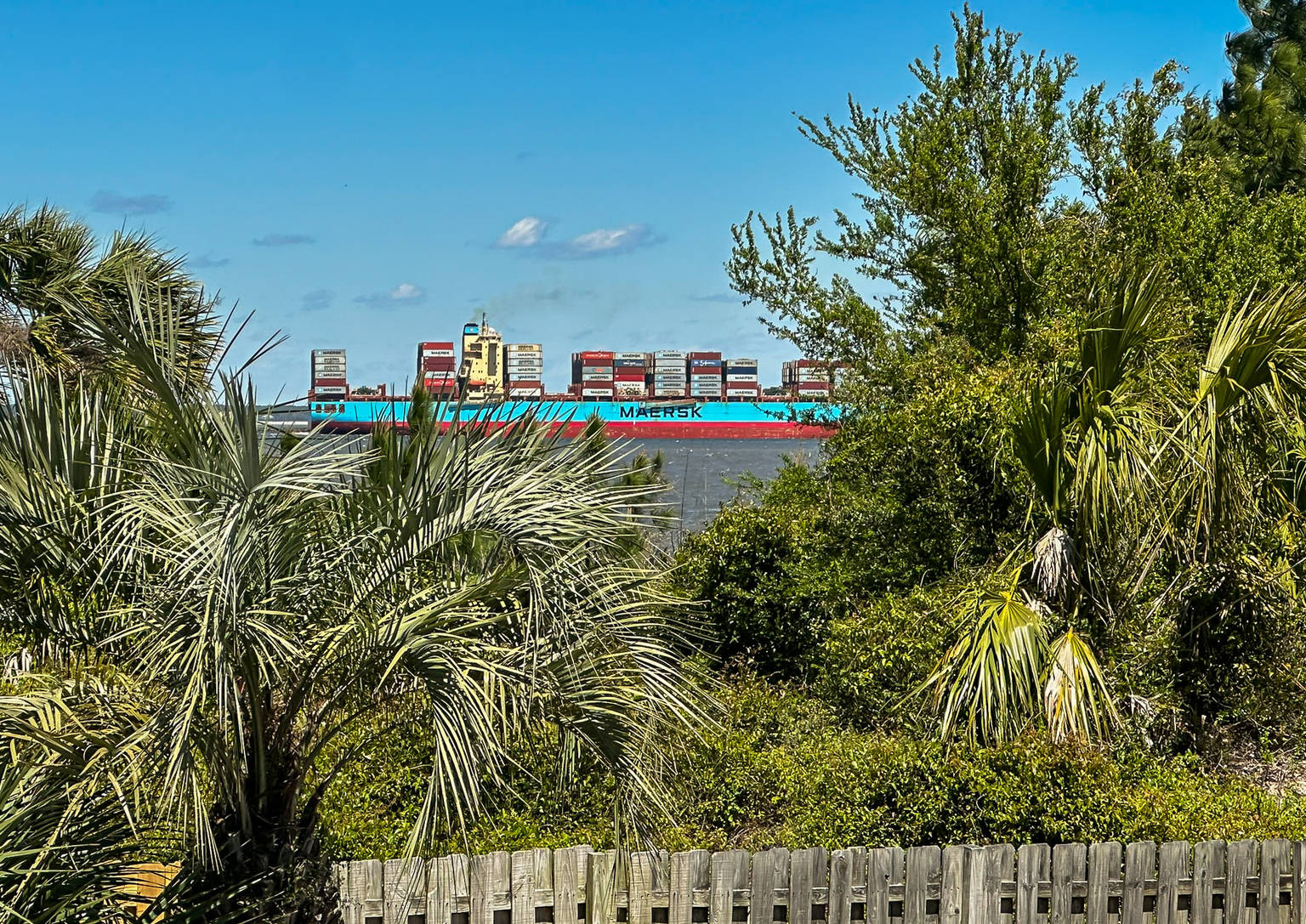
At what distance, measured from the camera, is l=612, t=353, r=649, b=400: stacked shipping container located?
140m

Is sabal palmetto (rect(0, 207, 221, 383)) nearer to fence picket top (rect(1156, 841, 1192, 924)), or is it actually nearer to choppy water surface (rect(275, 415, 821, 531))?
fence picket top (rect(1156, 841, 1192, 924))

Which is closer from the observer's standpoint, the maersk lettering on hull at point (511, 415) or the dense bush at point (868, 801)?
the maersk lettering on hull at point (511, 415)

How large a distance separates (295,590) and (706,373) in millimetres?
147193

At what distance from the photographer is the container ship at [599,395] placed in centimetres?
508

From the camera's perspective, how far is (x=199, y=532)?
4.23m

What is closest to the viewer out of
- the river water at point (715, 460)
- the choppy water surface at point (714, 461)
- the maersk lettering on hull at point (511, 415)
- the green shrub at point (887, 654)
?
the maersk lettering on hull at point (511, 415)

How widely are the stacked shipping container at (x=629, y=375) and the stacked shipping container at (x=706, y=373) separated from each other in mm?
6098

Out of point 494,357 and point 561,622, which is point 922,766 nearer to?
point 561,622

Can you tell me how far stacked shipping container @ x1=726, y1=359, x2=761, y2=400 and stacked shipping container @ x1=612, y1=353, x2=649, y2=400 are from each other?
10.3 meters

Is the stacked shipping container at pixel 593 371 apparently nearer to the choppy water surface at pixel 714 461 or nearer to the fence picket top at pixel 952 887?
the choppy water surface at pixel 714 461

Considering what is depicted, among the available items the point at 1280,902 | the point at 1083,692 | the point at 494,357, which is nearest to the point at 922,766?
the point at 1083,692

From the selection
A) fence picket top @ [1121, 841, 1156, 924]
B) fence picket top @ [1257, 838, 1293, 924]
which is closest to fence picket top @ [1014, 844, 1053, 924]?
fence picket top @ [1121, 841, 1156, 924]

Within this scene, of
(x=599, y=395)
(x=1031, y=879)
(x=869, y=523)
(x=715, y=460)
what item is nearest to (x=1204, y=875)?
(x=1031, y=879)

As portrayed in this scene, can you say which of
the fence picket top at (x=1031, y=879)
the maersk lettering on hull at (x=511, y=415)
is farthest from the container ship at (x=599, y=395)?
the fence picket top at (x=1031, y=879)
